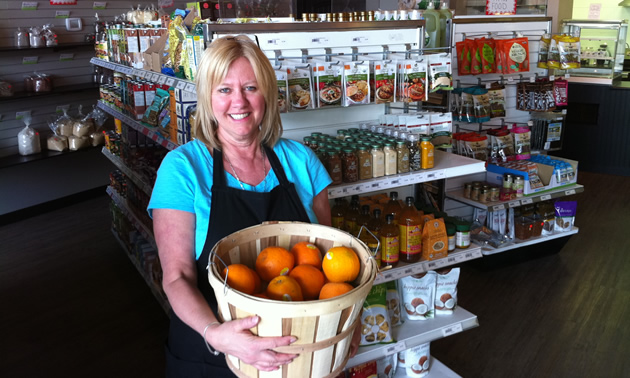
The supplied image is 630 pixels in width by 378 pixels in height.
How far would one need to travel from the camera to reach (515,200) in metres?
4.36

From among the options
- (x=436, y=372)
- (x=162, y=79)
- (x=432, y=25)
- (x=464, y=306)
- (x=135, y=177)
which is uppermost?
(x=432, y=25)

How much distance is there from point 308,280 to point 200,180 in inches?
20.3

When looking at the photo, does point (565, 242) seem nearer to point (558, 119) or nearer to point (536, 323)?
point (558, 119)

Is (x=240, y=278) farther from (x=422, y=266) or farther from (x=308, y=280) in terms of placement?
(x=422, y=266)

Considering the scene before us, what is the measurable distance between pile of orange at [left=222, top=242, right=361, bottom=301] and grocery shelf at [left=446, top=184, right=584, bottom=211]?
301 cm

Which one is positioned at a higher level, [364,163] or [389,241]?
[364,163]

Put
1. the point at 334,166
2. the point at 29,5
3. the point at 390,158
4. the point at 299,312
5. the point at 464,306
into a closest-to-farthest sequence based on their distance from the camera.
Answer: the point at 299,312
the point at 334,166
the point at 390,158
the point at 464,306
the point at 29,5

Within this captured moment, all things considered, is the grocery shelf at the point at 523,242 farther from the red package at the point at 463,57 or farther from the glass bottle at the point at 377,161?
the glass bottle at the point at 377,161

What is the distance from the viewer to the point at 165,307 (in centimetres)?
385

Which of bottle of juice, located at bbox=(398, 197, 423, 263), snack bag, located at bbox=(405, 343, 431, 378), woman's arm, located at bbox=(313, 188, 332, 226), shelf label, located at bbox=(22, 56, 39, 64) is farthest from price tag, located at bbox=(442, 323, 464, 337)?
shelf label, located at bbox=(22, 56, 39, 64)

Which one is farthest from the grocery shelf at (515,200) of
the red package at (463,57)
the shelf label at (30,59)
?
the shelf label at (30,59)

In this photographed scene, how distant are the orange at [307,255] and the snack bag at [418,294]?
141 centimetres

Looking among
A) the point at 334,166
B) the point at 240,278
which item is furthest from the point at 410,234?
the point at 240,278

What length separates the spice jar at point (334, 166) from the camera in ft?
8.68
